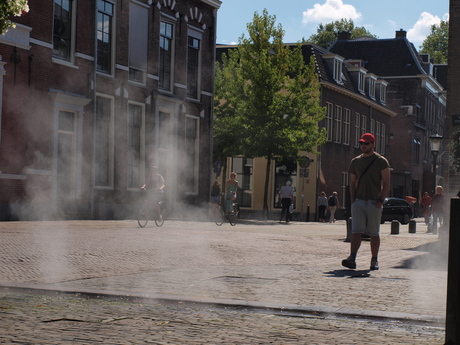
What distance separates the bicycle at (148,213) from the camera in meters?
19.2

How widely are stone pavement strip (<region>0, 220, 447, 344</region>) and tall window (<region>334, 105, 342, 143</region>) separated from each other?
115 ft

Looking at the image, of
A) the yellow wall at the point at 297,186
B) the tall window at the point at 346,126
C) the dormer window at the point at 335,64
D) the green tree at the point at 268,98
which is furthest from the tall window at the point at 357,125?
the green tree at the point at 268,98

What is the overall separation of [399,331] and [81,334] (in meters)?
2.00

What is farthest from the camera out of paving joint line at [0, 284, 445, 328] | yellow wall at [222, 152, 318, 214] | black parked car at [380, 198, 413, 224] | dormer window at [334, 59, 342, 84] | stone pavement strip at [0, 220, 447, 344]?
dormer window at [334, 59, 342, 84]

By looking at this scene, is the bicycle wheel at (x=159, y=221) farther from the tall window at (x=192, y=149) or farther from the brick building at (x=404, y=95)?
the brick building at (x=404, y=95)

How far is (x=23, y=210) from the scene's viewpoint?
20984 mm

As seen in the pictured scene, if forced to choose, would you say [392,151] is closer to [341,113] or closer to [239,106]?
[341,113]

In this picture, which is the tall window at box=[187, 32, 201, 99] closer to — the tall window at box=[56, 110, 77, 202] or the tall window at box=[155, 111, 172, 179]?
the tall window at box=[155, 111, 172, 179]

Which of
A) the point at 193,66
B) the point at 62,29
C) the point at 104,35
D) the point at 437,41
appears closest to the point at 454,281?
the point at 62,29

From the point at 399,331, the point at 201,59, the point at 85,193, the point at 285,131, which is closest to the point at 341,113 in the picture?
the point at 285,131

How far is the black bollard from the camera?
4.16 m

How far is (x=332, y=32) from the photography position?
79.9 meters

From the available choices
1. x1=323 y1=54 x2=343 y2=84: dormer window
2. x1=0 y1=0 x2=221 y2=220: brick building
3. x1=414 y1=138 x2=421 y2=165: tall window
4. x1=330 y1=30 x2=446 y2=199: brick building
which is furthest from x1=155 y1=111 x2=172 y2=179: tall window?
x1=414 y1=138 x2=421 y2=165: tall window

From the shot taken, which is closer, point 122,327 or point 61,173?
point 122,327
